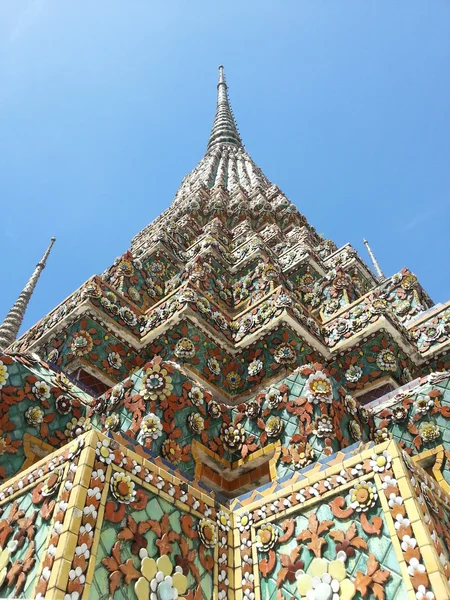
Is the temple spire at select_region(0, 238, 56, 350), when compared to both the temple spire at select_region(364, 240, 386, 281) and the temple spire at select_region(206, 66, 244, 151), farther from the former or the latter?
the temple spire at select_region(206, 66, 244, 151)

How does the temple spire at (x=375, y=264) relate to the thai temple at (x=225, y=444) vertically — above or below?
above

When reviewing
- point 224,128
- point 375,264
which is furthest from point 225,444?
point 224,128

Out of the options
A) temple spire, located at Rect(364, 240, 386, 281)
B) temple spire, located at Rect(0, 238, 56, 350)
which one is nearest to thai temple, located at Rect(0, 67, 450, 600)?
temple spire, located at Rect(0, 238, 56, 350)

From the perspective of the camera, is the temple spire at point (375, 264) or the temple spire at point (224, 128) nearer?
the temple spire at point (375, 264)

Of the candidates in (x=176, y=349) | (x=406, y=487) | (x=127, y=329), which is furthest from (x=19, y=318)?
(x=406, y=487)

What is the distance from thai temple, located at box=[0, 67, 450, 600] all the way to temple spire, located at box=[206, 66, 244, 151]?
23.4 meters

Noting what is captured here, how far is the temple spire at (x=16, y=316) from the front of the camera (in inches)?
405

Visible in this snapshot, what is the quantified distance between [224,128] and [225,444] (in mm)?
32028

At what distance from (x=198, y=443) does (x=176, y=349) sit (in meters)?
2.79

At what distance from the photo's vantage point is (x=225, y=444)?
19.5 feet

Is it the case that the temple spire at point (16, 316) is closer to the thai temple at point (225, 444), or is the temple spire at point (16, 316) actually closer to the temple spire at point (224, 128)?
the thai temple at point (225, 444)

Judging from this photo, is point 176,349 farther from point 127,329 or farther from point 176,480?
point 176,480

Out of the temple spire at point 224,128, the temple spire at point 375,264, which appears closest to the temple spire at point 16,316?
the temple spire at point 375,264

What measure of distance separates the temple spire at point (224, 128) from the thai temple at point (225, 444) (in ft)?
76.8
